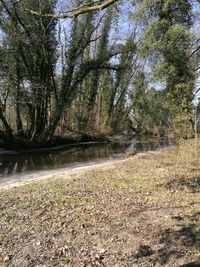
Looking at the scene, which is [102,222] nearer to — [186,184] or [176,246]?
[176,246]

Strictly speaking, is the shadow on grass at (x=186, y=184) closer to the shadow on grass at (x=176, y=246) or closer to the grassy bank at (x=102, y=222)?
the grassy bank at (x=102, y=222)

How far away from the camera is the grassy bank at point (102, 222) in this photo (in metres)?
3.69

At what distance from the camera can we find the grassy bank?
3.69m

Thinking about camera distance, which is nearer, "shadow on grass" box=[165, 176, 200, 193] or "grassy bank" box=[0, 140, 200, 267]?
"grassy bank" box=[0, 140, 200, 267]

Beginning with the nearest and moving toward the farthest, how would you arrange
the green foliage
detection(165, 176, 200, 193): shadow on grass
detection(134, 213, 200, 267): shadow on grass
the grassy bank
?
Answer: detection(134, 213, 200, 267): shadow on grass, the grassy bank, detection(165, 176, 200, 193): shadow on grass, the green foliage

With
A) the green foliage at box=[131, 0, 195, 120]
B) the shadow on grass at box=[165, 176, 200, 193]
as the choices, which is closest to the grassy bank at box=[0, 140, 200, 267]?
the shadow on grass at box=[165, 176, 200, 193]

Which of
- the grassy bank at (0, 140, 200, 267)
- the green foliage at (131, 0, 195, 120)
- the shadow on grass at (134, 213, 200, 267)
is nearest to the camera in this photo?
the shadow on grass at (134, 213, 200, 267)

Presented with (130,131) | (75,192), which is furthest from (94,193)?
(130,131)

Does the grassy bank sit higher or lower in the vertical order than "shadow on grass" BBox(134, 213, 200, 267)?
higher

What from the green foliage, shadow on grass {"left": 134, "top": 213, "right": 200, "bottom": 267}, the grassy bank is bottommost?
shadow on grass {"left": 134, "top": 213, "right": 200, "bottom": 267}

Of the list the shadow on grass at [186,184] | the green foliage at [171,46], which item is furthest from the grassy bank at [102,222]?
the green foliage at [171,46]

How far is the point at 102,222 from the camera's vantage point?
4.66 meters

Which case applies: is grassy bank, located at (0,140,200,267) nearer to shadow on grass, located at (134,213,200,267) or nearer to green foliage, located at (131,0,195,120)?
shadow on grass, located at (134,213,200,267)

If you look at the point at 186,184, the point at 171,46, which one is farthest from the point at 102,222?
the point at 171,46
